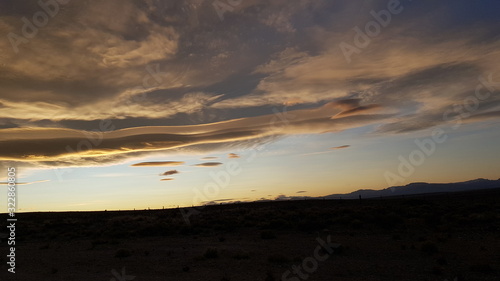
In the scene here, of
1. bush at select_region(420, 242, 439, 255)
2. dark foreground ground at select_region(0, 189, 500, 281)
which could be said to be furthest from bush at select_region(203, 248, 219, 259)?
bush at select_region(420, 242, 439, 255)

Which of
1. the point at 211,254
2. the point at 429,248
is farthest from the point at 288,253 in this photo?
the point at 429,248

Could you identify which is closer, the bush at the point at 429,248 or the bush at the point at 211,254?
the bush at the point at 429,248

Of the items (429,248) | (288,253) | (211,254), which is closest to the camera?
(429,248)

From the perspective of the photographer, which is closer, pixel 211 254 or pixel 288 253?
pixel 211 254

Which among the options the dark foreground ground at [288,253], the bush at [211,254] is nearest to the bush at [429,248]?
the dark foreground ground at [288,253]

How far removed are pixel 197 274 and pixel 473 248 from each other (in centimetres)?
1418

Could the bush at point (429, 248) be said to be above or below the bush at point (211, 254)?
below

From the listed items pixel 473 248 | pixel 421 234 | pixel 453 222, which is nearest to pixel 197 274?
pixel 473 248

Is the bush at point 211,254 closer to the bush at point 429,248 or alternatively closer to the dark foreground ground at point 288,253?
the dark foreground ground at point 288,253

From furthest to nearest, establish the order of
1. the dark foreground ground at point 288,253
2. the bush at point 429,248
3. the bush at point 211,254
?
the bush at point 211,254
the bush at point 429,248
the dark foreground ground at point 288,253

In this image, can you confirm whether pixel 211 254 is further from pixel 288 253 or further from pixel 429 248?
pixel 429 248

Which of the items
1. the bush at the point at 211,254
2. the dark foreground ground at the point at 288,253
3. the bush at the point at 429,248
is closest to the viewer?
the dark foreground ground at the point at 288,253

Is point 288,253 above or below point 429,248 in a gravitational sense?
above

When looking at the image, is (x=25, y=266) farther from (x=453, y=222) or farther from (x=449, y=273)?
(x=453, y=222)
